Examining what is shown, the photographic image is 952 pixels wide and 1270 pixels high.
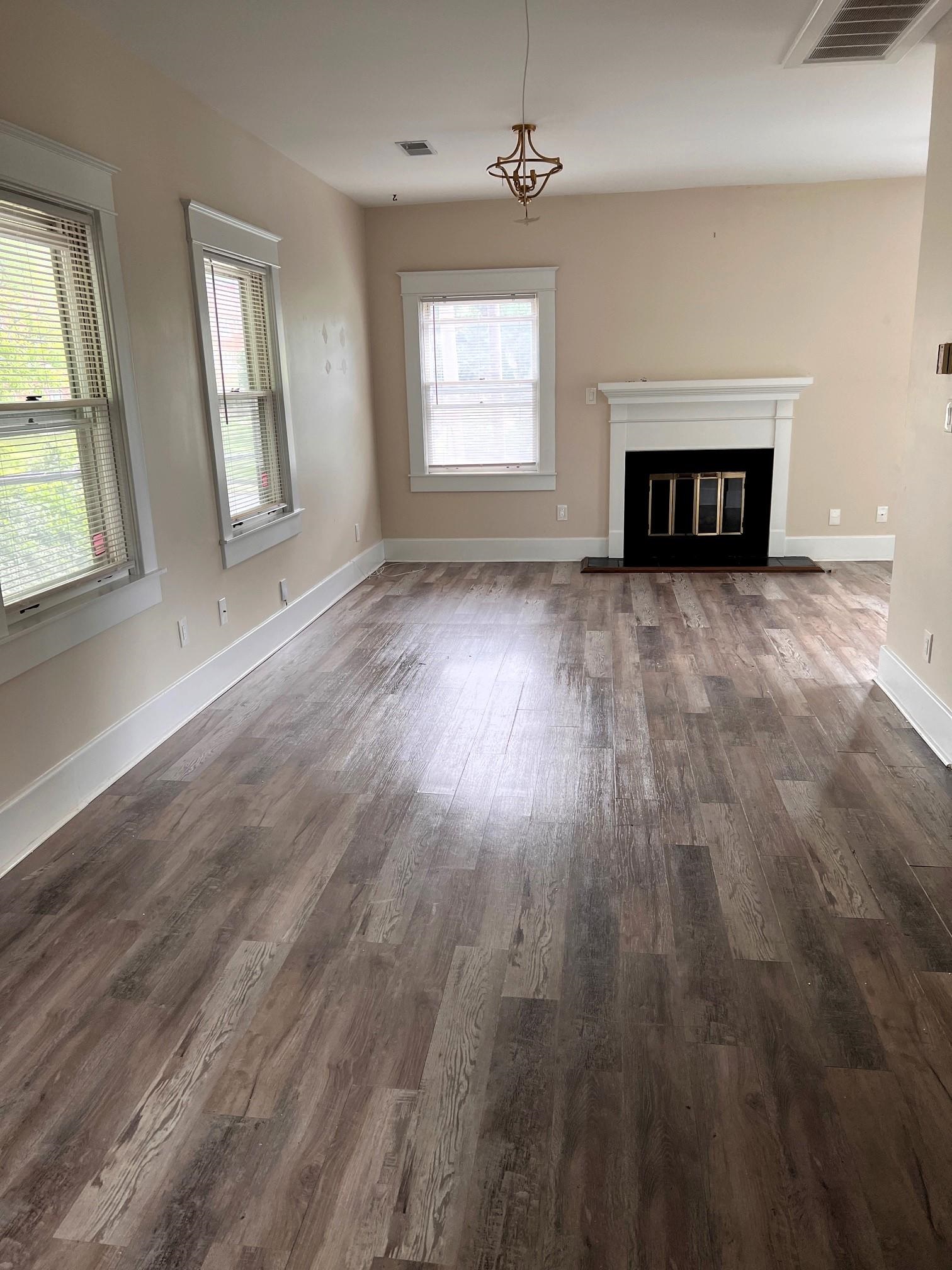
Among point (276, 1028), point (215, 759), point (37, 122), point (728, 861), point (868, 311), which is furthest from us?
point (868, 311)

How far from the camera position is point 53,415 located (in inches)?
127

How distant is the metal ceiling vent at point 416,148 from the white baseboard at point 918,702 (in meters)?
3.65

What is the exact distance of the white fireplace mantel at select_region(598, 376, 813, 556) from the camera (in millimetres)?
6770

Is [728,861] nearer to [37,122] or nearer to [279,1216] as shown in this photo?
[279,1216]

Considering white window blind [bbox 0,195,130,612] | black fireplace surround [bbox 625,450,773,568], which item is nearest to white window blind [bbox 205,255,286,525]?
white window blind [bbox 0,195,130,612]

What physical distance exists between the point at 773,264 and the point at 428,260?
2.57 metres

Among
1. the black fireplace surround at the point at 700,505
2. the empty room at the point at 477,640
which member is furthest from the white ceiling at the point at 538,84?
the black fireplace surround at the point at 700,505

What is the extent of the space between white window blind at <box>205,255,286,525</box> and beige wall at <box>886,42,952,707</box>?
10.4ft

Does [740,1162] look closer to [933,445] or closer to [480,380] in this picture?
[933,445]

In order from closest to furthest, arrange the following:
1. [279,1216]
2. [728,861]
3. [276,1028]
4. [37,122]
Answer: [279,1216] < [276,1028] < [728,861] < [37,122]

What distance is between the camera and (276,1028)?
84.4 inches

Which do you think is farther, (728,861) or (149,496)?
(149,496)

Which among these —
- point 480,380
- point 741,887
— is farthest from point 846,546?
point 741,887

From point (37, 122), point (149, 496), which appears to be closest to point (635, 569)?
point (149, 496)
